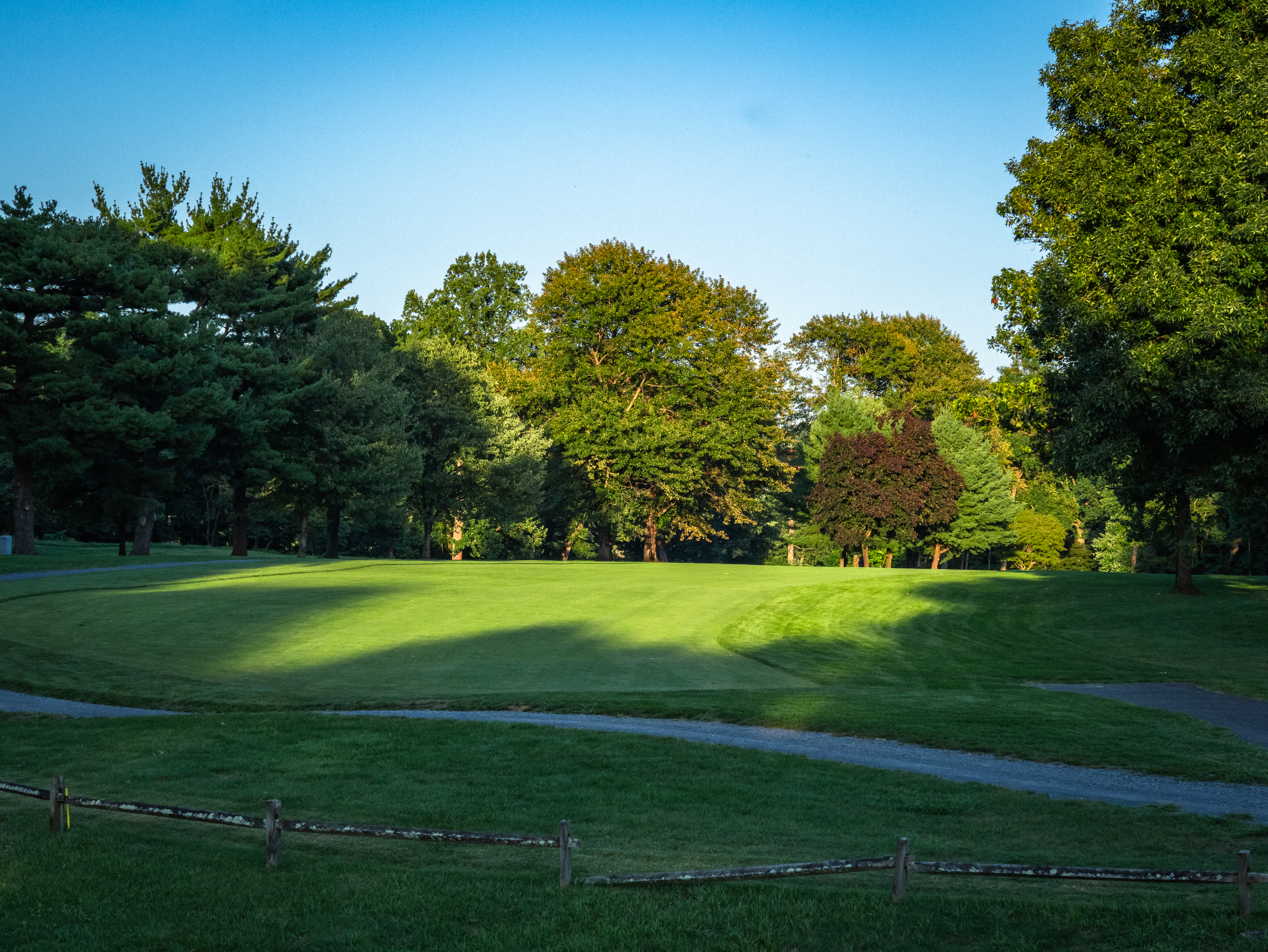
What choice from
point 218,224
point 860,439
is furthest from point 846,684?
point 218,224

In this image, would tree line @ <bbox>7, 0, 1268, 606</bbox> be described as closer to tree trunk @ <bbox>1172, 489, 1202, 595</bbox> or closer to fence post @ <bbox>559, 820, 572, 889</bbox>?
tree trunk @ <bbox>1172, 489, 1202, 595</bbox>

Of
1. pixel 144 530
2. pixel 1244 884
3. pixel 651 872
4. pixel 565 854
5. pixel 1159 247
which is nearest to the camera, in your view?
pixel 1244 884

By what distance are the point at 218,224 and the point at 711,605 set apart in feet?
125

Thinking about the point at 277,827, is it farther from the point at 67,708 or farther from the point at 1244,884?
the point at 67,708

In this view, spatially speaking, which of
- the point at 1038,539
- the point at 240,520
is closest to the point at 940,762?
the point at 240,520

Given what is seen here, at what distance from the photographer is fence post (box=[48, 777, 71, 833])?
9.73 metres

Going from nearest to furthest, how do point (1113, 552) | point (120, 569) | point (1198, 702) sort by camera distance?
1. point (1198, 702)
2. point (120, 569)
3. point (1113, 552)

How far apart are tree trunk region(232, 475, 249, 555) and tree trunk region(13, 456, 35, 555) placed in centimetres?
1034

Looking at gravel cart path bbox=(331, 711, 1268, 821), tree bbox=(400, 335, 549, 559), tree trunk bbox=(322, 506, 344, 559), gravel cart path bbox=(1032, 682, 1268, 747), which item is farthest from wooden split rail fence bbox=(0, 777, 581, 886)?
tree bbox=(400, 335, 549, 559)

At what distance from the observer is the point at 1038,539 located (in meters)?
76.7

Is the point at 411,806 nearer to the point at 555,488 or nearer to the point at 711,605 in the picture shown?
the point at 711,605

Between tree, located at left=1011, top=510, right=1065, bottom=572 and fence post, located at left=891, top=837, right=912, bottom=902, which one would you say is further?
tree, located at left=1011, top=510, right=1065, bottom=572

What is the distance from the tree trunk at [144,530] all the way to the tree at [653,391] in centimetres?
2547

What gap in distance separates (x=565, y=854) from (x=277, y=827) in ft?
8.75
